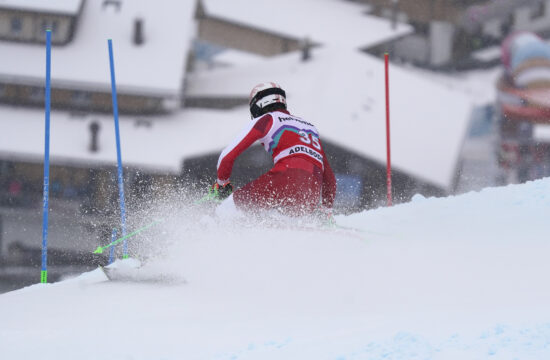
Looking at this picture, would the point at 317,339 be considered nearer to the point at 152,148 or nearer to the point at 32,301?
the point at 32,301

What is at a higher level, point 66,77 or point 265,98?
point 66,77

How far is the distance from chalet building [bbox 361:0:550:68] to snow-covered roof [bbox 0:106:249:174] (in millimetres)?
11197

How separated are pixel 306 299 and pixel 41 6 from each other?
53.7 ft

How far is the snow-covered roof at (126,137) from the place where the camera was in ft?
53.1

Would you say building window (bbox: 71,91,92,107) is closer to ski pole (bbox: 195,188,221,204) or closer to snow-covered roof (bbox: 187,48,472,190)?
snow-covered roof (bbox: 187,48,472,190)

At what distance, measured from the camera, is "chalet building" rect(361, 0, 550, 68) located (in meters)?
26.7

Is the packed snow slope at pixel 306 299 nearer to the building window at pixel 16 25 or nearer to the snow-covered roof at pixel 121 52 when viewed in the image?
the snow-covered roof at pixel 121 52

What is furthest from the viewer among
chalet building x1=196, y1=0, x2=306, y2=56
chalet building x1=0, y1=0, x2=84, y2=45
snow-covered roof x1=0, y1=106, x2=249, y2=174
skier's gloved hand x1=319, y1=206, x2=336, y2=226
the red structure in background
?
chalet building x1=196, y1=0, x2=306, y2=56

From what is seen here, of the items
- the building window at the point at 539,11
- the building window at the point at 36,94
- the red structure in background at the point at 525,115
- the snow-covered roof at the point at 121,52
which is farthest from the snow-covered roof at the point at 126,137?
the building window at the point at 539,11

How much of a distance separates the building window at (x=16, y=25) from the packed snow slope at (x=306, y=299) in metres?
15.3

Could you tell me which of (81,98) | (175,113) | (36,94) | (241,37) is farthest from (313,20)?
(36,94)

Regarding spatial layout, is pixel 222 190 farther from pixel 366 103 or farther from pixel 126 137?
pixel 366 103

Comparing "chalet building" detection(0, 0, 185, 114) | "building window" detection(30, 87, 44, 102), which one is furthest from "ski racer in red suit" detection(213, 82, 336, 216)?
"building window" detection(30, 87, 44, 102)

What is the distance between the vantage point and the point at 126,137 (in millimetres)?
17000
